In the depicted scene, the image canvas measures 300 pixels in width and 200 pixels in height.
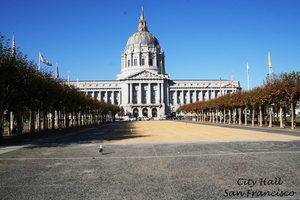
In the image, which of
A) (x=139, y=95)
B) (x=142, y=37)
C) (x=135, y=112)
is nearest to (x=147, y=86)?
(x=139, y=95)

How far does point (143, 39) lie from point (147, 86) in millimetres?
34464

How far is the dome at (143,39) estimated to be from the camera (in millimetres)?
176375

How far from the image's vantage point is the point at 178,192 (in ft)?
29.6

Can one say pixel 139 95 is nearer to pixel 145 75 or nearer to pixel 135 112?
pixel 135 112

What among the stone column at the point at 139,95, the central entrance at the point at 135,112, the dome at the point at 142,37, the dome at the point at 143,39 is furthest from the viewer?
the dome at the point at 142,37

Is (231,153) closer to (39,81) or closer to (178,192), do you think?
(178,192)

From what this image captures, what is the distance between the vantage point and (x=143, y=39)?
176375 mm

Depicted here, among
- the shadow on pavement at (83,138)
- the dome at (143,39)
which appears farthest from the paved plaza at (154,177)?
the dome at (143,39)

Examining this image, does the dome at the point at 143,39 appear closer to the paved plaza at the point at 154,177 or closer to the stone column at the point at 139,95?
the stone column at the point at 139,95

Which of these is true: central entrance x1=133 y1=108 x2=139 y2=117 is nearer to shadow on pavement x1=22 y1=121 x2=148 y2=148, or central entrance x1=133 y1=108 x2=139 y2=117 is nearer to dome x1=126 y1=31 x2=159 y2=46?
dome x1=126 y1=31 x2=159 y2=46

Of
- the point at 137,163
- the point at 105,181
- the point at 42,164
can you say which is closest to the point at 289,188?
the point at 105,181

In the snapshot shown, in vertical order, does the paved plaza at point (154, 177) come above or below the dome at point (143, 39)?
below

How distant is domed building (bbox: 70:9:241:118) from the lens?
154750 millimetres

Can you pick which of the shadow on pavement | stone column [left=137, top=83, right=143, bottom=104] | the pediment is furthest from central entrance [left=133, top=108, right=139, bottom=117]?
the shadow on pavement
